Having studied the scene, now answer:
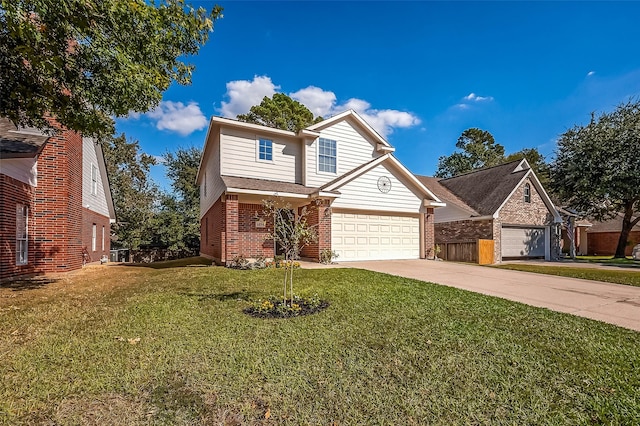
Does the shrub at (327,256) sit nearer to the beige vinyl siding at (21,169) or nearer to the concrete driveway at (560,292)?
the concrete driveway at (560,292)

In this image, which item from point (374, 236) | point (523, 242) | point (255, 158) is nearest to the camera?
point (255, 158)

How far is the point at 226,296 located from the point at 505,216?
18.5 meters

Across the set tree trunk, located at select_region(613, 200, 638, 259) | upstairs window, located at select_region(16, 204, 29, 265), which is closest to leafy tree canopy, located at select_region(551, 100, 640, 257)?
tree trunk, located at select_region(613, 200, 638, 259)

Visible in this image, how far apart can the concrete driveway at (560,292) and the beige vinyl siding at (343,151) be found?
6.75 metres

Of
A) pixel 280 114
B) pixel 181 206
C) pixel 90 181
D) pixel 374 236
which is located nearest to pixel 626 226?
pixel 374 236

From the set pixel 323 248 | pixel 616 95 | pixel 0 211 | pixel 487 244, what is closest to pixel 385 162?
pixel 323 248

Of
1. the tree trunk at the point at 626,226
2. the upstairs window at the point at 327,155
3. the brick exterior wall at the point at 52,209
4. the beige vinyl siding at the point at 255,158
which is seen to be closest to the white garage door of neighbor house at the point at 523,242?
the tree trunk at the point at 626,226

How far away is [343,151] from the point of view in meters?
15.8

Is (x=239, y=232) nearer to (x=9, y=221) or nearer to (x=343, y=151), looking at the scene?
(x=343, y=151)

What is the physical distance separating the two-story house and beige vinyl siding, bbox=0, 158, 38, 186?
5.97m

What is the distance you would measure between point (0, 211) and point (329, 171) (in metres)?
11.8

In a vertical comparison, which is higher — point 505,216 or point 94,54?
point 94,54

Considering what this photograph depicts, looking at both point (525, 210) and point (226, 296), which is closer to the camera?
point (226, 296)

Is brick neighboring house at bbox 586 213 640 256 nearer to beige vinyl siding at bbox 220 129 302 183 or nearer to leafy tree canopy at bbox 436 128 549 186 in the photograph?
leafy tree canopy at bbox 436 128 549 186
